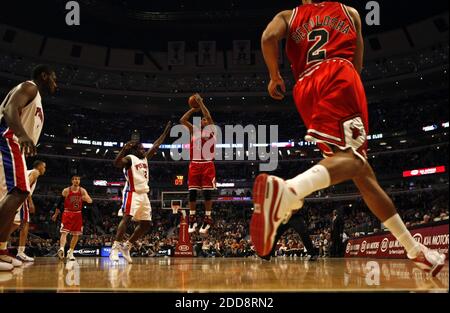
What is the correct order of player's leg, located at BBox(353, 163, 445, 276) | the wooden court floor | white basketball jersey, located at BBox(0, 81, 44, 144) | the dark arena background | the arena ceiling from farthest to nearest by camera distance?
the arena ceiling, the dark arena background, white basketball jersey, located at BBox(0, 81, 44, 144), player's leg, located at BBox(353, 163, 445, 276), the wooden court floor

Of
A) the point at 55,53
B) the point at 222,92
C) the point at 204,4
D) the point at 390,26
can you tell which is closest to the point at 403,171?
the point at 390,26

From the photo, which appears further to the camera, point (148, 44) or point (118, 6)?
point (148, 44)

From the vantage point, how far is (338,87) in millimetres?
2863

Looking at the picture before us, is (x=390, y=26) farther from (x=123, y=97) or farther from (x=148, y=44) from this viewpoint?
(x=123, y=97)

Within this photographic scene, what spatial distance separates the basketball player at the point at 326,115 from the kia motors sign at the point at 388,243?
3519mm

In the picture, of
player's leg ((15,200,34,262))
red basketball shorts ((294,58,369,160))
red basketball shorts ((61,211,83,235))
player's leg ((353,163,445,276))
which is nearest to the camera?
red basketball shorts ((294,58,369,160))

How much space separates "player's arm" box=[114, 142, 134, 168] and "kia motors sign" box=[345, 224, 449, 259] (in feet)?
15.8

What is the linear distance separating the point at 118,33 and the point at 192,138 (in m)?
24.9

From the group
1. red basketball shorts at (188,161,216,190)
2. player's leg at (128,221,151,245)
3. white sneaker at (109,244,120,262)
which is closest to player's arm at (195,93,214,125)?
red basketball shorts at (188,161,216,190)

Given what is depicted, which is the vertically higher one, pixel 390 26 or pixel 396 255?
pixel 390 26

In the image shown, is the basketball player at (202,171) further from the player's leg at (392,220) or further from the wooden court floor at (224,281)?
the player's leg at (392,220)

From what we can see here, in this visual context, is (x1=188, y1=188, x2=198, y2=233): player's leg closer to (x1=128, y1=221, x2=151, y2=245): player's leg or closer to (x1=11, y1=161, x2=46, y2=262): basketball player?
(x1=128, y1=221, x2=151, y2=245): player's leg

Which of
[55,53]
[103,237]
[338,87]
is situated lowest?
[103,237]

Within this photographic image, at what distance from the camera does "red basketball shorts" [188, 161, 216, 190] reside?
299 inches
